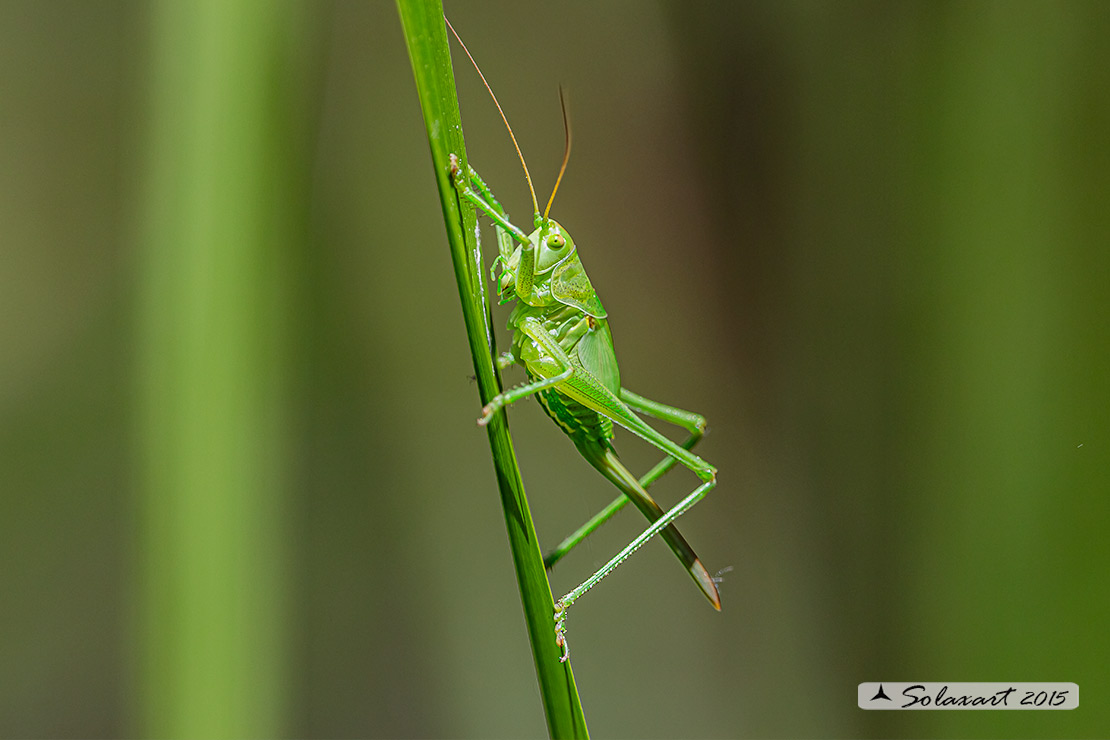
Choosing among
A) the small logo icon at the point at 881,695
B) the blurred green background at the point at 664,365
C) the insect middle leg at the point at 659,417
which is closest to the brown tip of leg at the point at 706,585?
the insect middle leg at the point at 659,417

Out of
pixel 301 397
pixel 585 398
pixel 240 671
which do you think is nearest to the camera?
pixel 240 671

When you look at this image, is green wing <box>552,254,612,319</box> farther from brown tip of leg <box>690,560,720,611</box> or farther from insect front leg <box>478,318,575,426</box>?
brown tip of leg <box>690,560,720,611</box>

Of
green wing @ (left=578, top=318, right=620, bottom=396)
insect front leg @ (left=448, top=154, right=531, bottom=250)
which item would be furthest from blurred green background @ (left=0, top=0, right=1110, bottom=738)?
green wing @ (left=578, top=318, right=620, bottom=396)

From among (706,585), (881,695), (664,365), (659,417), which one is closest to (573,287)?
(659,417)

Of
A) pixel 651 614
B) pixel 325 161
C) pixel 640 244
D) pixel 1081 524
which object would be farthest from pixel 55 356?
pixel 1081 524

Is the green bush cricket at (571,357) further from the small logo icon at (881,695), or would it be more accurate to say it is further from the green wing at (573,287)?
the small logo icon at (881,695)

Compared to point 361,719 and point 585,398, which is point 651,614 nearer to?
point 361,719
